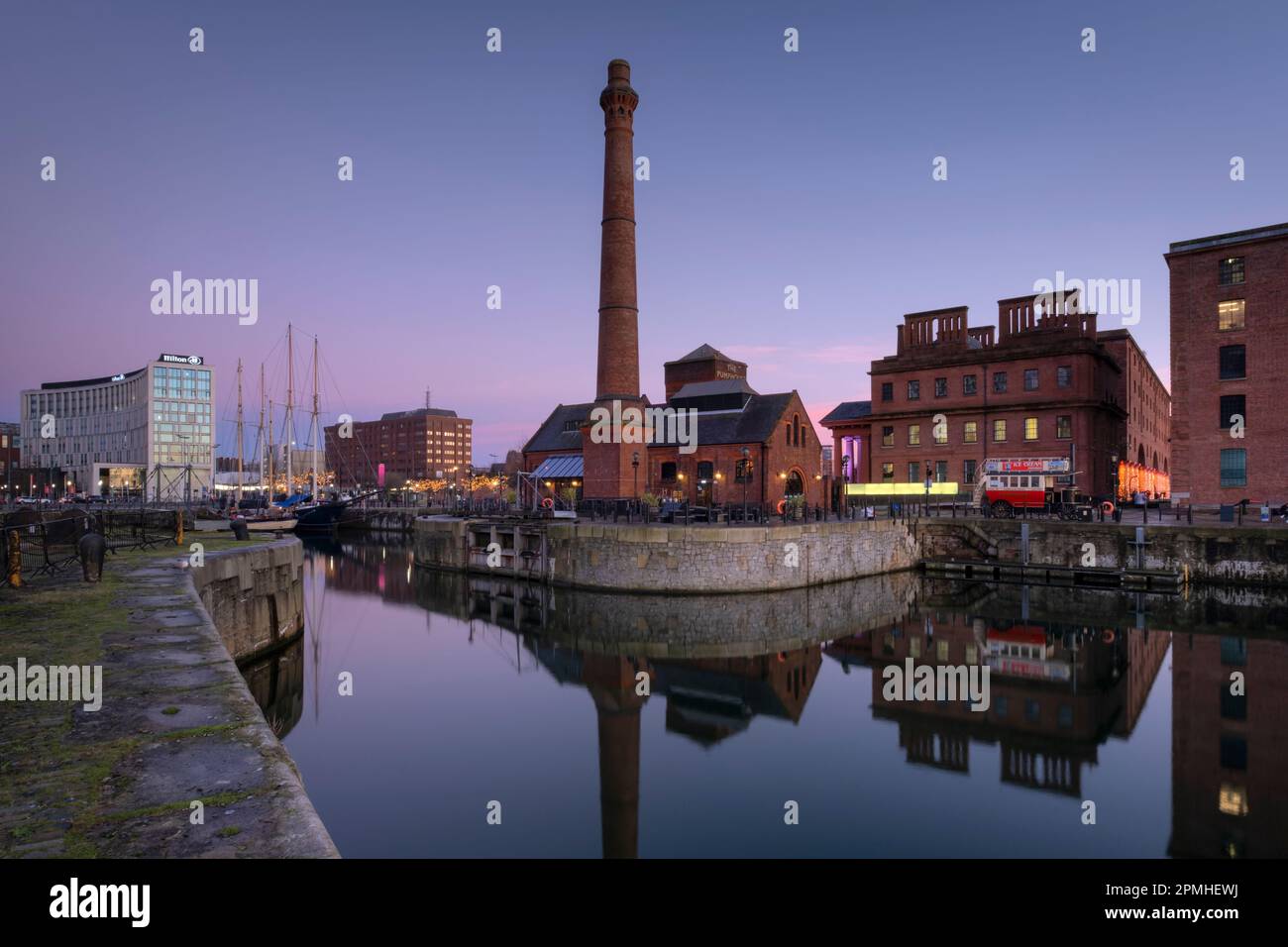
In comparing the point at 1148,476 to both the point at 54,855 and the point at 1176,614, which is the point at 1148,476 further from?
the point at 54,855

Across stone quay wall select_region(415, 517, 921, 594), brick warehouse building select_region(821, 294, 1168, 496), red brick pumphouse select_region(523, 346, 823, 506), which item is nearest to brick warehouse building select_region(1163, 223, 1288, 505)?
brick warehouse building select_region(821, 294, 1168, 496)

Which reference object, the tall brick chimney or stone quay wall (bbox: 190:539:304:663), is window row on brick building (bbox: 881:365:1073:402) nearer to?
the tall brick chimney

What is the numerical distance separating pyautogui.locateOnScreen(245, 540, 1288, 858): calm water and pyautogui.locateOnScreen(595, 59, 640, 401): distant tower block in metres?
14.5

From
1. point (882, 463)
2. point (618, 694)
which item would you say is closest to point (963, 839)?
point (618, 694)

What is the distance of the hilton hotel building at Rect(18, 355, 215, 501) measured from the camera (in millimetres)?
139875

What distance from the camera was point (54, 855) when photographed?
4406 mm

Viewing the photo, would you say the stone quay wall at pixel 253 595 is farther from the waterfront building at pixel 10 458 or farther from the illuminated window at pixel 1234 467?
the waterfront building at pixel 10 458

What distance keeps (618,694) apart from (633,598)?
36.9ft

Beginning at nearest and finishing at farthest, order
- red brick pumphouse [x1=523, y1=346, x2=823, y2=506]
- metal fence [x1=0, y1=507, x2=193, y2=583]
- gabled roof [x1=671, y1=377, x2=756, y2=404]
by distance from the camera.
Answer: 1. metal fence [x1=0, y1=507, x2=193, y2=583]
2. red brick pumphouse [x1=523, y1=346, x2=823, y2=506]
3. gabled roof [x1=671, y1=377, x2=756, y2=404]

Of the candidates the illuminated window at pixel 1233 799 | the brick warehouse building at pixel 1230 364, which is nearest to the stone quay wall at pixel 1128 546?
the brick warehouse building at pixel 1230 364

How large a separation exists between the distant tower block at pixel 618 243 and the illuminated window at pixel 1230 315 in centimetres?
3239

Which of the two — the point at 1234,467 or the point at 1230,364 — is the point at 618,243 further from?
the point at 1234,467

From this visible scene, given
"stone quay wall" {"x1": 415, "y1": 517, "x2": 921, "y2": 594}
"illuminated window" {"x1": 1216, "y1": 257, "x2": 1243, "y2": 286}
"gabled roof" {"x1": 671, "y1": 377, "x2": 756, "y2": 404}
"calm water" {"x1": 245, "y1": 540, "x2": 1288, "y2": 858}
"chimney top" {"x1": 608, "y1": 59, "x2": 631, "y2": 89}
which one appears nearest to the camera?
"calm water" {"x1": 245, "y1": 540, "x2": 1288, "y2": 858}

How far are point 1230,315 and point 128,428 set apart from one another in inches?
7075
